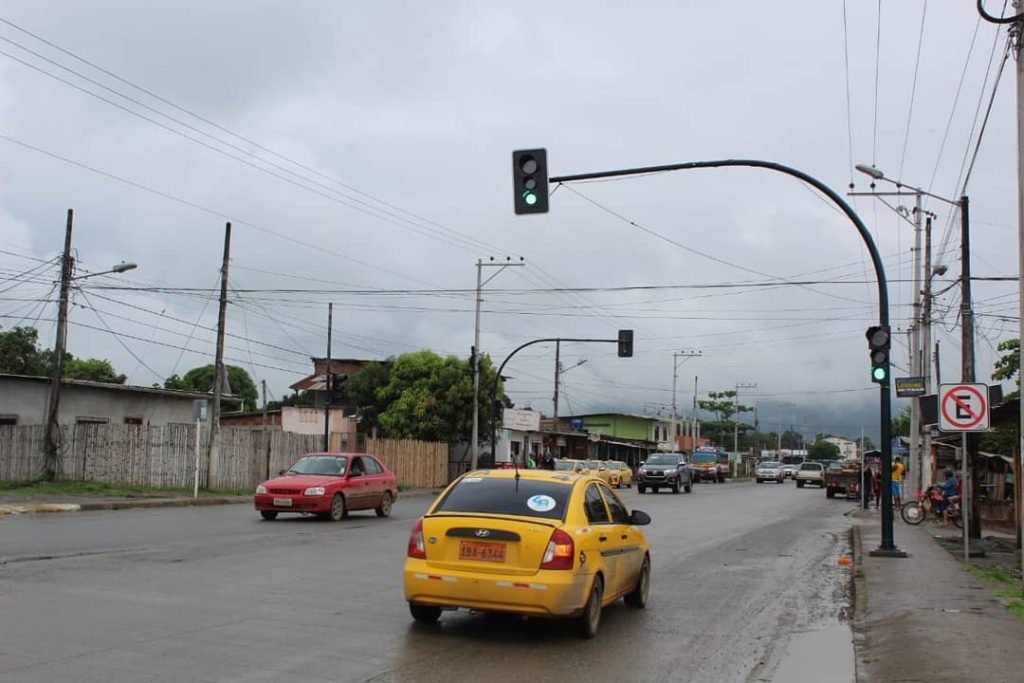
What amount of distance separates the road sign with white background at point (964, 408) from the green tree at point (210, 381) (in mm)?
78207

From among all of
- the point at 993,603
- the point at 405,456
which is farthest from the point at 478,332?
the point at 993,603

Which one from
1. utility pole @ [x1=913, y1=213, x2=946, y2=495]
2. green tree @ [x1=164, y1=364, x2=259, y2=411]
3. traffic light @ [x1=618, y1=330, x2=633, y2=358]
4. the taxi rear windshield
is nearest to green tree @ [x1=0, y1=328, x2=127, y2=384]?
green tree @ [x1=164, y1=364, x2=259, y2=411]

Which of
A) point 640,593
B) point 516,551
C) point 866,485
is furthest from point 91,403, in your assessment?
point 516,551

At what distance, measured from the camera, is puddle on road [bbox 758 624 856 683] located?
771 cm

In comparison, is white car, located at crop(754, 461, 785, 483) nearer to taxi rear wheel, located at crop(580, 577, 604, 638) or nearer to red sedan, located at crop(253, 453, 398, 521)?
red sedan, located at crop(253, 453, 398, 521)

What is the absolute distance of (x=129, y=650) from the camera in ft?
24.2

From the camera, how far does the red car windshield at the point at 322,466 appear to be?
71.3 feet

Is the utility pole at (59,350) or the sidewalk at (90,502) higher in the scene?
the utility pole at (59,350)

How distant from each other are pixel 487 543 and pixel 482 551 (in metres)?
0.08

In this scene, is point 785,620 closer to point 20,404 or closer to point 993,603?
point 993,603

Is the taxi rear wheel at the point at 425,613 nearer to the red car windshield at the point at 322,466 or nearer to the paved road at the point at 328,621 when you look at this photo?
the paved road at the point at 328,621

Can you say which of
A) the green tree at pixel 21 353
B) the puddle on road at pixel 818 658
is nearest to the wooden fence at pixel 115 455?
the puddle on road at pixel 818 658

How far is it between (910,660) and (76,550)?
1096 cm

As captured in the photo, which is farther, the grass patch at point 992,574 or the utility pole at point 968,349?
the utility pole at point 968,349
